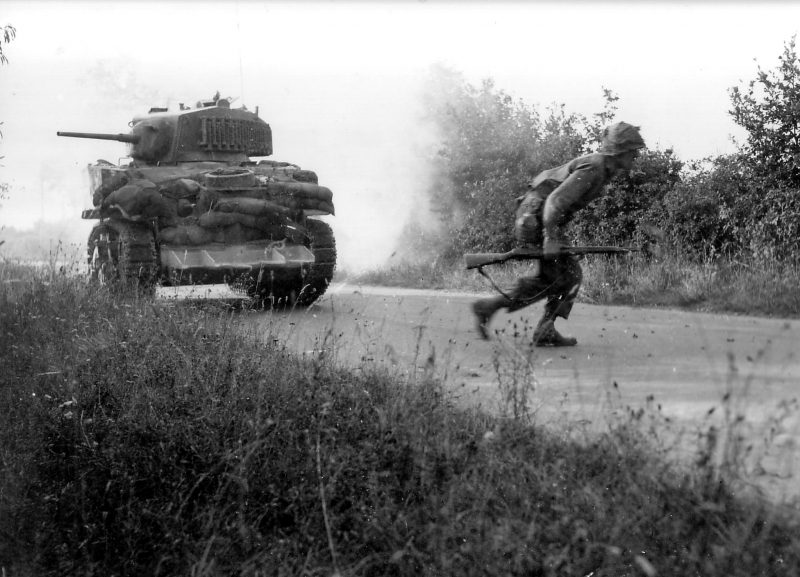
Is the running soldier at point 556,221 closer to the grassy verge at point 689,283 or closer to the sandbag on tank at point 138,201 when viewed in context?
the grassy verge at point 689,283

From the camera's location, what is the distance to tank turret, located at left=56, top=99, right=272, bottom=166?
50.4 feet

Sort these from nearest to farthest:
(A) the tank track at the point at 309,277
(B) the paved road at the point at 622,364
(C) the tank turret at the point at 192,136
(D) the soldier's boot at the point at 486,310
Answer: (B) the paved road at the point at 622,364, (D) the soldier's boot at the point at 486,310, (A) the tank track at the point at 309,277, (C) the tank turret at the point at 192,136

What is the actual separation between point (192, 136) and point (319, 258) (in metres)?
3.14

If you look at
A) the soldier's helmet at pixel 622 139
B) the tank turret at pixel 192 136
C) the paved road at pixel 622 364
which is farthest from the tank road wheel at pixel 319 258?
the soldier's helmet at pixel 622 139

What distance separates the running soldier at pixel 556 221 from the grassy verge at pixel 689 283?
999mm

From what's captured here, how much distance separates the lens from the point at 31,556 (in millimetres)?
4547

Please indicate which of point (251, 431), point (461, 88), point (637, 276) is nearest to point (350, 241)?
point (461, 88)

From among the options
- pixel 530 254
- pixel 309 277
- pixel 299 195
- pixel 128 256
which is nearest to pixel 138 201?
pixel 128 256

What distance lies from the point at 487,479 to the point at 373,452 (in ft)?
2.33

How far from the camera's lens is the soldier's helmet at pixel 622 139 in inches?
312

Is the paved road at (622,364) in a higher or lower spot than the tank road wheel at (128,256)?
lower

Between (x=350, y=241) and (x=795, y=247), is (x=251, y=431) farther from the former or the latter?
(x=350, y=241)

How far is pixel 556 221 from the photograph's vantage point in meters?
8.01

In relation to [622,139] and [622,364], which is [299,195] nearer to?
[622,139]
